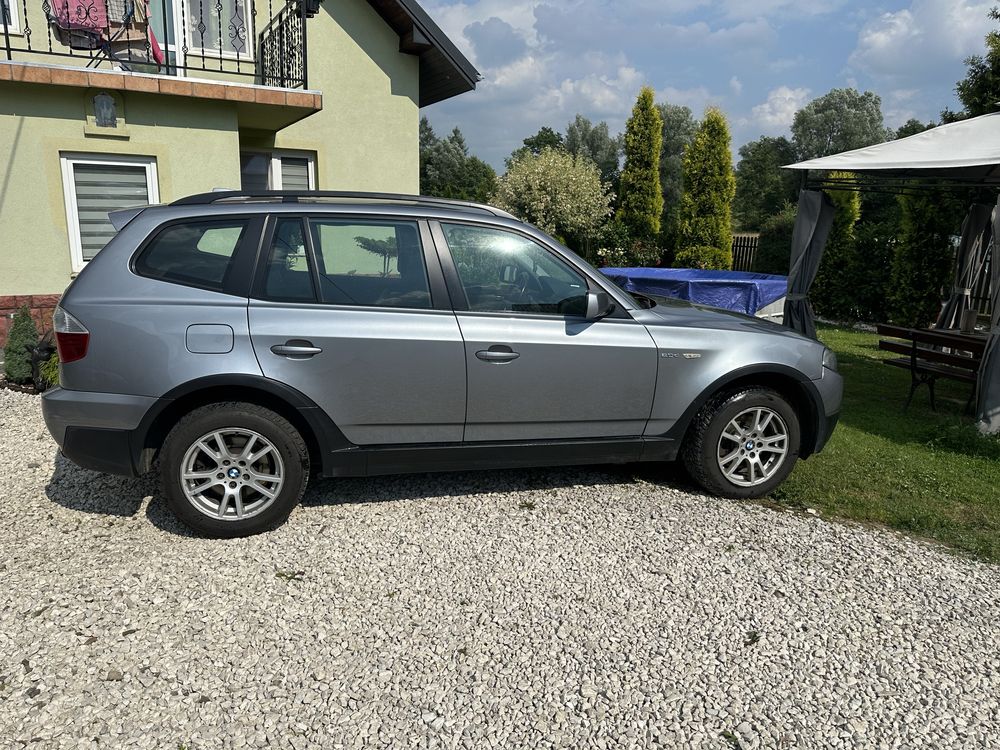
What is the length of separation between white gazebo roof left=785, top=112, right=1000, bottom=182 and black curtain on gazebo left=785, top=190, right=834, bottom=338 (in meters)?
0.88

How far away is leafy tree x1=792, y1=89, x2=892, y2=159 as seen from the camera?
51.0 meters

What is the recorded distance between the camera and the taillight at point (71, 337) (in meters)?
3.86

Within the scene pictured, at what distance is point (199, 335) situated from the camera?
154 inches

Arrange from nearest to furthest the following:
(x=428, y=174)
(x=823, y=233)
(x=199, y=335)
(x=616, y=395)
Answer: (x=199, y=335) < (x=616, y=395) < (x=823, y=233) < (x=428, y=174)

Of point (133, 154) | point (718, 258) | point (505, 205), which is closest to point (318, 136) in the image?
point (133, 154)

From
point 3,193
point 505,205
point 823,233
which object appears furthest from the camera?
point 505,205

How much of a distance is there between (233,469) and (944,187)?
9331 mm

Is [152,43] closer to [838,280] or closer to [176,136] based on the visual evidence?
[176,136]

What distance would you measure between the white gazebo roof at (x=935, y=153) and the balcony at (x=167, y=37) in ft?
21.4

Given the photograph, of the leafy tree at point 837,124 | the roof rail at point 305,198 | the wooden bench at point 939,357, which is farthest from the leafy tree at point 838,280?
the leafy tree at point 837,124

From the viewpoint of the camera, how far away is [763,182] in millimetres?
48688

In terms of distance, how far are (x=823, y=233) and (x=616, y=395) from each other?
239 inches

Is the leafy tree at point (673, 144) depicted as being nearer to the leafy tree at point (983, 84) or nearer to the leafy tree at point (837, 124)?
the leafy tree at point (837, 124)

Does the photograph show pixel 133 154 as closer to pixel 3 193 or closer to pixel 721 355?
pixel 3 193
